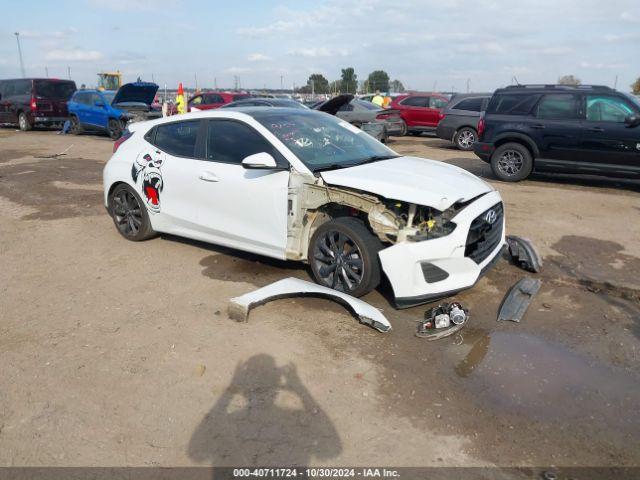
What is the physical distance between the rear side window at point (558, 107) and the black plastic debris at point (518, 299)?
5.59 m

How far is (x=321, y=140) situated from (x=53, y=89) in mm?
18819

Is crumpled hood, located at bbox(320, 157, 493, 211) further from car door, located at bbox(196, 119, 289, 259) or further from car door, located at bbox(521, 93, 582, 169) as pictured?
car door, located at bbox(521, 93, 582, 169)

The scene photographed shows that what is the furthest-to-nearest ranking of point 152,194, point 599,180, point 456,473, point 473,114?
point 473,114 < point 599,180 < point 152,194 < point 456,473

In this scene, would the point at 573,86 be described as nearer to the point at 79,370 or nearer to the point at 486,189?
the point at 486,189

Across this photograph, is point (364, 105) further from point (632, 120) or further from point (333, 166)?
point (333, 166)

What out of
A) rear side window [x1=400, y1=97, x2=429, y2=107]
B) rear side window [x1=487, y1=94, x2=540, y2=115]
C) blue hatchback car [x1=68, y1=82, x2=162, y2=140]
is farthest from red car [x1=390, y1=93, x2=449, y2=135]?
blue hatchback car [x1=68, y1=82, x2=162, y2=140]

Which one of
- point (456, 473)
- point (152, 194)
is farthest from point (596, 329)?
point (152, 194)

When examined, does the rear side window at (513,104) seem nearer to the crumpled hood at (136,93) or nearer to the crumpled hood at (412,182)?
the crumpled hood at (412,182)

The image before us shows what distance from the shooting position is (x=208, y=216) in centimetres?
532

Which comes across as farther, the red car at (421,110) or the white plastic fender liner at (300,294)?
the red car at (421,110)

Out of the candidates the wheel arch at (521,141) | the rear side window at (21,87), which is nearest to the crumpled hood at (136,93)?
the rear side window at (21,87)

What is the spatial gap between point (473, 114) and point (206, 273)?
38.1 feet

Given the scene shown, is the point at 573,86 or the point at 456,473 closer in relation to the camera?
the point at 456,473

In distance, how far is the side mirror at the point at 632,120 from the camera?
858 centimetres
